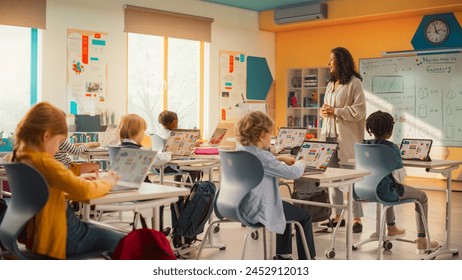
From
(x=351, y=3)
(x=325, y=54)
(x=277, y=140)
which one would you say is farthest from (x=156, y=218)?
(x=325, y=54)

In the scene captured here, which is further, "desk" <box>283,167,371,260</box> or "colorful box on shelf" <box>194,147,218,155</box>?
"colorful box on shelf" <box>194,147,218,155</box>

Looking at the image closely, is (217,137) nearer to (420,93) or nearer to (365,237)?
(365,237)

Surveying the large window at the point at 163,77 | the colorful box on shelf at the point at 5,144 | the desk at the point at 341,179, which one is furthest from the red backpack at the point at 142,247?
the large window at the point at 163,77

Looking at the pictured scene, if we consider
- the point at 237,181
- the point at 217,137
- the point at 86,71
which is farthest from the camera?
the point at 86,71

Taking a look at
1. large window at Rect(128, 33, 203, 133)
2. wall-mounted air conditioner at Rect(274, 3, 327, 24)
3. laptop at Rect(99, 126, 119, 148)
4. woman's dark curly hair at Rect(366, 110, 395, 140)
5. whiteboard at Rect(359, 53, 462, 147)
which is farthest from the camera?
wall-mounted air conditioner at Rect(274, 3, 327, 24)

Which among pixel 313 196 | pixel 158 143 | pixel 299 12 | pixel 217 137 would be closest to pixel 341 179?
pixel 313 196

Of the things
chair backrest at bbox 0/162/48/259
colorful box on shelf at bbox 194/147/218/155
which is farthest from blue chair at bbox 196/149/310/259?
colorful box on shelf at bbox 194/147/218/155

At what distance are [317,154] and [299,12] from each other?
6715 millimetres

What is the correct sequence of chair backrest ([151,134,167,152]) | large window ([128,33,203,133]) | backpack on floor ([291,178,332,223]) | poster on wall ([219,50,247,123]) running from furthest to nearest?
poster on wall ([219,50,247,123])
large window ([128,33,203,133])
chair backrest ([151,134,167,152])
backpack on floor ([291,178,332,223])

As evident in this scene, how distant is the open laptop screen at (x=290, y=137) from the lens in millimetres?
6195

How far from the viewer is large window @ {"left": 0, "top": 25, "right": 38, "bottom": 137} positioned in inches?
313

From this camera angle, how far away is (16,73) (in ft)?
26.6

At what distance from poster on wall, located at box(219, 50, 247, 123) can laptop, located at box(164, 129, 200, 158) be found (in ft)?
17.4

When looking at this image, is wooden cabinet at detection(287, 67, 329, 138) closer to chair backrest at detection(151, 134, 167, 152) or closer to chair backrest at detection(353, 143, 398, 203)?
chair backrest at detection(151, 134, 167, 152)
